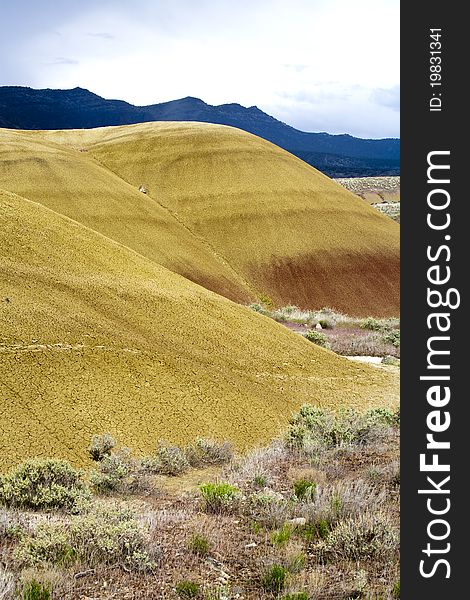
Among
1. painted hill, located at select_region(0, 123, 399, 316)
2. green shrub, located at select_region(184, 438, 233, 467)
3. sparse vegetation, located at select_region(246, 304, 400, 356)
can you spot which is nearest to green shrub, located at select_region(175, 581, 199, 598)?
green shrub, located at select_region(184, 438, 233, 467)

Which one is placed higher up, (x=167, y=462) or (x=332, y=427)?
(x=332, y=427)

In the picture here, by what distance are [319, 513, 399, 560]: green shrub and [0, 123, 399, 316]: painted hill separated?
34615mm

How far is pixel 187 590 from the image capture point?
5.63 meters

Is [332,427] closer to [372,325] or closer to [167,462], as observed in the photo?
[167,462]

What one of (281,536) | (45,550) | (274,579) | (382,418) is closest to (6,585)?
(45,550)

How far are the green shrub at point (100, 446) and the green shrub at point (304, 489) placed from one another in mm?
3409

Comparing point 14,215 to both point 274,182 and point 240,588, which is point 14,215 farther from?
point 274,182

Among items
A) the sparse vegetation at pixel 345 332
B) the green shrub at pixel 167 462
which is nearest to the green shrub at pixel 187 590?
the green shrub at pixel 167 462

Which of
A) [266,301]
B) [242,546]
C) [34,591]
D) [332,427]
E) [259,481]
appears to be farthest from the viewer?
[266,301]

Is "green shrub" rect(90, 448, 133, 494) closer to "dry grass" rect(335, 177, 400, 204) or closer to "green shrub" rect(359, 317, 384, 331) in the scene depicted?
"green shrub" rect(359, 317, 384, 331)

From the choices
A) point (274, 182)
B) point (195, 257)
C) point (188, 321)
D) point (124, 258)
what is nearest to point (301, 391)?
point (188, 321)

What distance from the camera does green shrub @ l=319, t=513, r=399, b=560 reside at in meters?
6.36

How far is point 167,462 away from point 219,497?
8.03ft

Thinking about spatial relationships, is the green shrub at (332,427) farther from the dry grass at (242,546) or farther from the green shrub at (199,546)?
the green shrub at (199,546)
